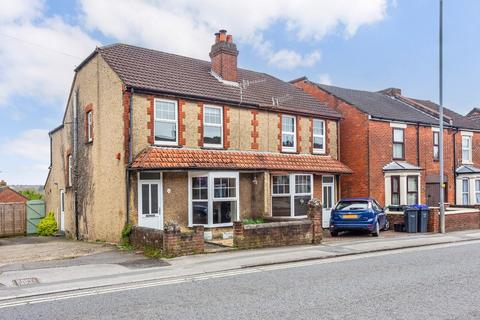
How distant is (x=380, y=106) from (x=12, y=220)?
2235 centimetres

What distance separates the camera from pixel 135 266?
1086 centimetres

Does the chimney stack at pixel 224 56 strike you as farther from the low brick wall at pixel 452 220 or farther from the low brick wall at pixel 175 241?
the low brick wall at pixel 452 220

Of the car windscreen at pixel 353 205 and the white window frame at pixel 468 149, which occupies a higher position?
the white window frame at pixel 468 149

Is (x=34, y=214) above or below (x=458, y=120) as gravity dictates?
below

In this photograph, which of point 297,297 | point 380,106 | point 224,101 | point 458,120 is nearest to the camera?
point 297,297

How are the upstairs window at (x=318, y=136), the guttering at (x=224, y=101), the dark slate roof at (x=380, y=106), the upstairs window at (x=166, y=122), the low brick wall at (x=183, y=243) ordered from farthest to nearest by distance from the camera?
the dark slate roof at (x=380, y=106)
the upstairs window at (x=318, y=136)
the upstairs window at (x=166, y=122)
the guttering at (x=224, y=101)
the low brick wall at (x=183, y=243)

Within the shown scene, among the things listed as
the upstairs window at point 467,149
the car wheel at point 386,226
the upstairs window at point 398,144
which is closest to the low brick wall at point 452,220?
the car wheel at point 386,226

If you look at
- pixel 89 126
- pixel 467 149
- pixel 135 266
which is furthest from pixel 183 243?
pixel 467 149

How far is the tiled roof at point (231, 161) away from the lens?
14.9 metres

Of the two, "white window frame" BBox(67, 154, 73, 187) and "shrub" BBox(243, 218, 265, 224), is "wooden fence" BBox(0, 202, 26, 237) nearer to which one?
"white window frame" BBox(67, 154, 73, 187)

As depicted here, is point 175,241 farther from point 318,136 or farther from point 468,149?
point 468,149

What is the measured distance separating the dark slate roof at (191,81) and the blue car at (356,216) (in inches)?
206

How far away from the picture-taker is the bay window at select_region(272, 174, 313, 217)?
18.8 m

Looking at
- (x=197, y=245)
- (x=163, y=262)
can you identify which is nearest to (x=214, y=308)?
(x=163, y=262)
